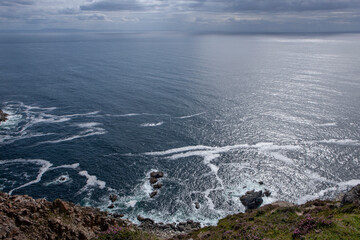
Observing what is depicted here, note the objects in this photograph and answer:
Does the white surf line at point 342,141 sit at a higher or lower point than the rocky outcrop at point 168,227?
higher

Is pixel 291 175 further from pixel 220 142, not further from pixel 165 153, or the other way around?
pixel 165 153

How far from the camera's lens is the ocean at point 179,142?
6438 cm

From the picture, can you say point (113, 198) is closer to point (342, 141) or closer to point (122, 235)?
point (122, 235)

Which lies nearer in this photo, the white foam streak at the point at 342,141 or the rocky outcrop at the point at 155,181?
the rocky outcrop at the point at 155,181

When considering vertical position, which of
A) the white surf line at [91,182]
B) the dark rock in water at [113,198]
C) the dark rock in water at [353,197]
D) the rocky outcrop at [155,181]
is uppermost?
the dark rock in water at [353,197]

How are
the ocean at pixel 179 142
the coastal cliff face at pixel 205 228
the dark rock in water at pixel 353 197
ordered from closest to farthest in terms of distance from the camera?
the coastal cliff face at pixel 205 228 < the dark rock in water at pixel 353 197 < the ocean at pixel 179 142

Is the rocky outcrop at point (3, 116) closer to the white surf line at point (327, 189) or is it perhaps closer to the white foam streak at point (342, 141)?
the white surf line at point (327, 189)

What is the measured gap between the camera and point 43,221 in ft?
138

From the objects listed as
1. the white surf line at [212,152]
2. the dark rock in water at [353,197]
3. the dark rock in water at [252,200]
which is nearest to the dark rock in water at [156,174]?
the white surf line at [212,152]

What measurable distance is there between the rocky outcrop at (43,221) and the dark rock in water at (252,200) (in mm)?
32404

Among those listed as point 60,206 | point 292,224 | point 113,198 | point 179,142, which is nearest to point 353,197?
point 292,224

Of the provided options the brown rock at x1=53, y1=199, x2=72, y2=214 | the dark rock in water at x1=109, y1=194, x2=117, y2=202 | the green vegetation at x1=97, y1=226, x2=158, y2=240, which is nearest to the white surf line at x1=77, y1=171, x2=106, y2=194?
the dark rock in water at x1=109, y1=194, x2=117, y2=202

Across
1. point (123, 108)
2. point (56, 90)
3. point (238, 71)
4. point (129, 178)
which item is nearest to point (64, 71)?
point (56, 90)

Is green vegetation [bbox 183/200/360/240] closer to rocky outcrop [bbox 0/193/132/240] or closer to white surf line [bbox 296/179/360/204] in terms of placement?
white surf line [bbox 296/179/360/204]
